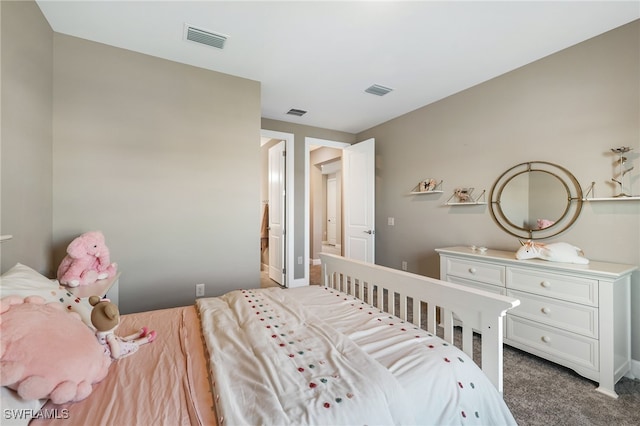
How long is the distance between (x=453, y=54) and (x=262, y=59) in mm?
1661

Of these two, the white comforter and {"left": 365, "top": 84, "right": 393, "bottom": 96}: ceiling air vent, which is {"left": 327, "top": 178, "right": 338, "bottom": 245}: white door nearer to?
{"left": 365, "top": 84, "right": 393, "bottom": 96}: ceiling air vent

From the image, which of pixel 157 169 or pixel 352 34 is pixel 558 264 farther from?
pixel 157 169

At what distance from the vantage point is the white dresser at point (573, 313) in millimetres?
1801

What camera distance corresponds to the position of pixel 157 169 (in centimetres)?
248

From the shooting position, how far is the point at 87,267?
1.91 m

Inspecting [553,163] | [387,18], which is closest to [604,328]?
[553,163]

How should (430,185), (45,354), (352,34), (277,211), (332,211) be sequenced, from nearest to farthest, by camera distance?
(45,354) → (352,34) → (430,185) → (277,211) → (332,211)

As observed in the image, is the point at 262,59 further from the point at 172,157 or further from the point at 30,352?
the point at 30,352

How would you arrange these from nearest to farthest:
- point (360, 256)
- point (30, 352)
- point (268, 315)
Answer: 1. point (30, 352)
2. point (268, 315)
3. point (360, 256)

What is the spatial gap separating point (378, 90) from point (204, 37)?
1798 millimetres

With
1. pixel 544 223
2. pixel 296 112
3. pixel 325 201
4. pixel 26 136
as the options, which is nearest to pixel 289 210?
pixel 296 112

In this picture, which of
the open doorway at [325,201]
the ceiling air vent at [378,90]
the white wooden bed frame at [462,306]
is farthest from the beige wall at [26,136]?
the open doorway at [325,201]

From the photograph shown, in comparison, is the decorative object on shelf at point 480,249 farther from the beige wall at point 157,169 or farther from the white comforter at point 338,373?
the beige wall at point 157,169

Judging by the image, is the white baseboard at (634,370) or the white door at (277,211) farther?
the white door at (277,211)
